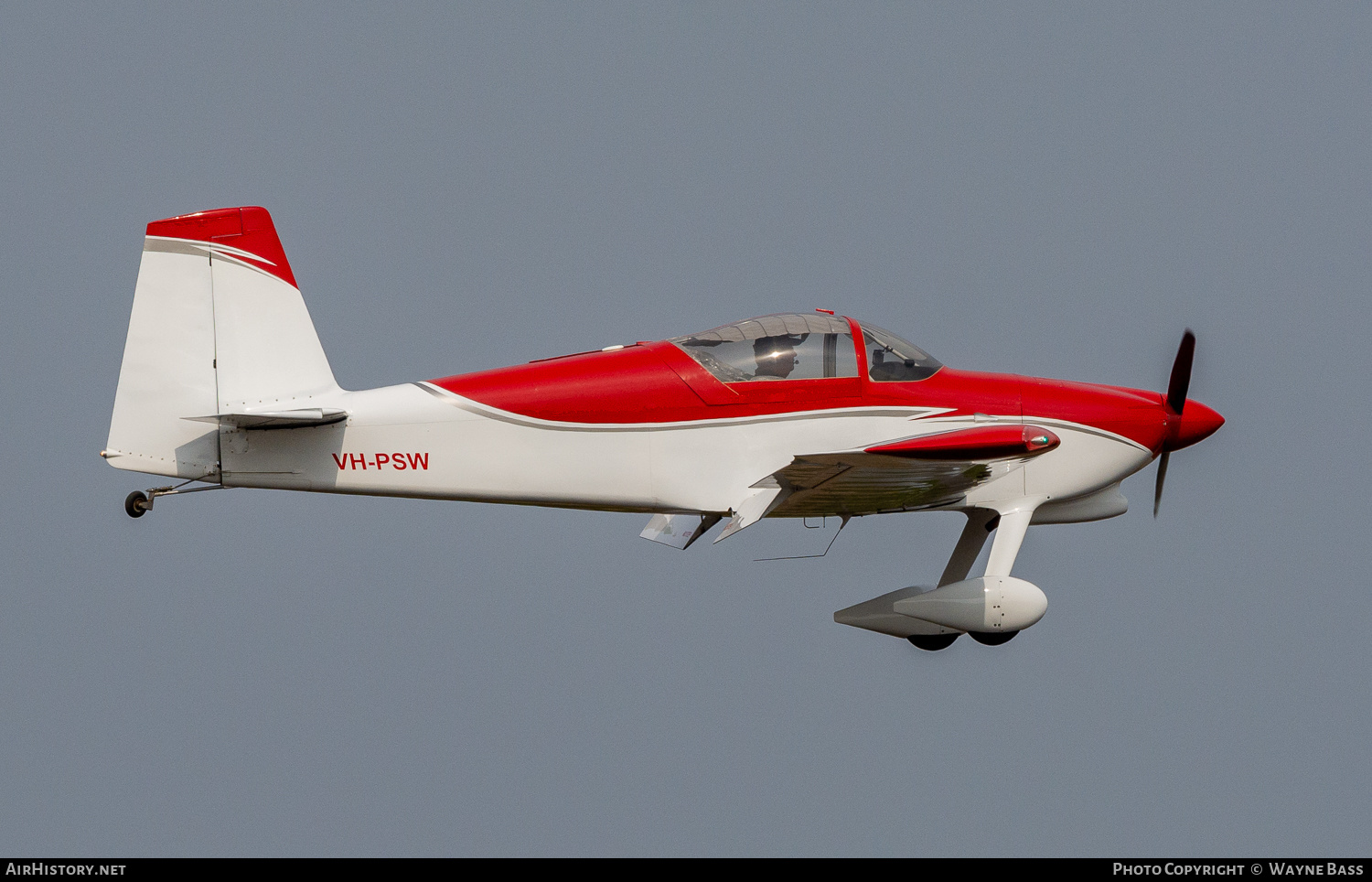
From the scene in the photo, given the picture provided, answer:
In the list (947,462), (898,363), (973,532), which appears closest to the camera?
(947,462)

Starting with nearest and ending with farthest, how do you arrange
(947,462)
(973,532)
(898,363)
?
(947,462) → (898,363) → (973,532)

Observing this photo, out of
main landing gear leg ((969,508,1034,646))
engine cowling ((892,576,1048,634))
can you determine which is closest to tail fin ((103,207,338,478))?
engine cowling ((892,576,1048,634))

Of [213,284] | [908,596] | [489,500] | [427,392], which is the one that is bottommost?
[908,596]

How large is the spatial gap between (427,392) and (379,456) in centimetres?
62

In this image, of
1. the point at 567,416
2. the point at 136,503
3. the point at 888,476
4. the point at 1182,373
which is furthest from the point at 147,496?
the point at 1182,373

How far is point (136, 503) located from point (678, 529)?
4.45 metres

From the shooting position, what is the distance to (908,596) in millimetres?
12984

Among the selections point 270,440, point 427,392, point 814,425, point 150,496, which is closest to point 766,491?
point 814,425

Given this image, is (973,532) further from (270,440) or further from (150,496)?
(150,496)

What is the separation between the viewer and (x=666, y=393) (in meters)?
12.6

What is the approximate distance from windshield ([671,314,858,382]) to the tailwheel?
14.0 ft

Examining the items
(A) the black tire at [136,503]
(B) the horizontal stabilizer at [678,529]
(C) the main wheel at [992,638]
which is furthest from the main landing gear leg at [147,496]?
(C) the main wheel at [992,638]

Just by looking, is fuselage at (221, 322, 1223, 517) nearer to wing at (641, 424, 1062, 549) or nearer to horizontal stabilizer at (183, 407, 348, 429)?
horizontal stabilizer at (183, 407, 348, 429)

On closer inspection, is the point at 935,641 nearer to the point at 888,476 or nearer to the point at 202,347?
the point at 888,476
